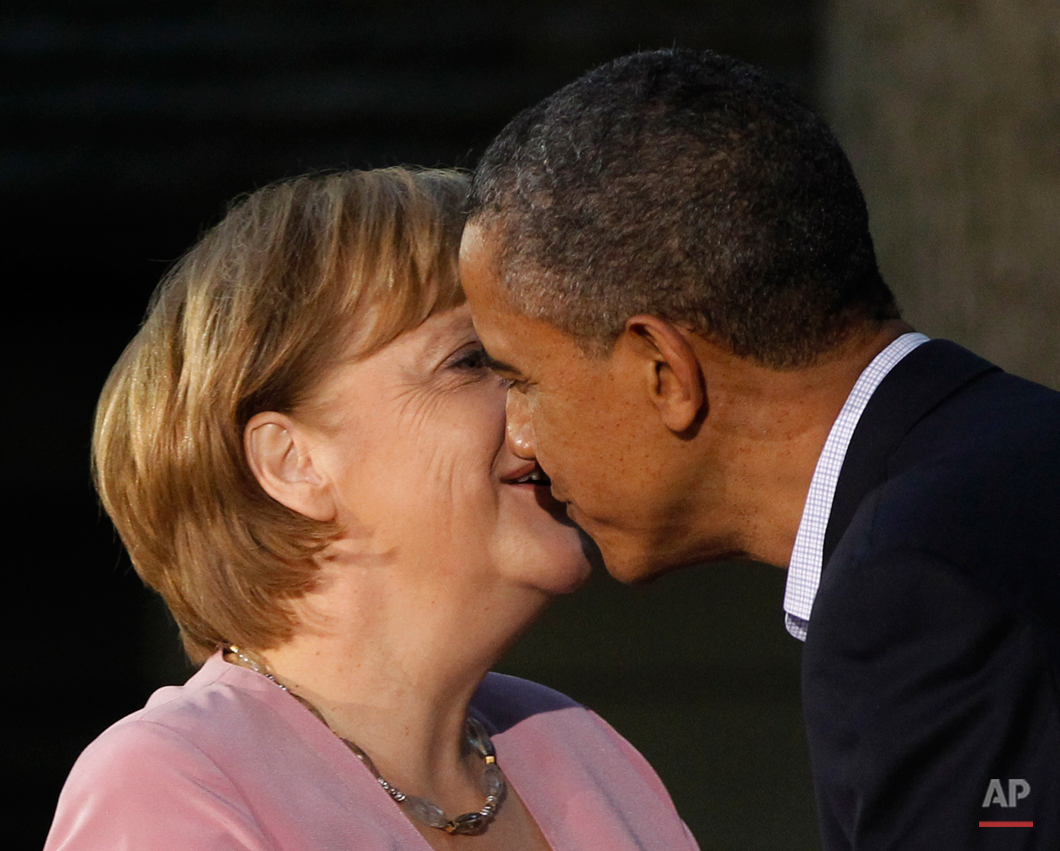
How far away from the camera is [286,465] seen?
221cm

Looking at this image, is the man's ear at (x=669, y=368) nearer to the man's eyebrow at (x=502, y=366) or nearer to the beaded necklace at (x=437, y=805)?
the man's eyebrow at (x=502, y=366)

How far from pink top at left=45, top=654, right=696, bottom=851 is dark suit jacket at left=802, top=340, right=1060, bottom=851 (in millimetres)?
787

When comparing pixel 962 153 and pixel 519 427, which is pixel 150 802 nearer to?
pixel 519 427

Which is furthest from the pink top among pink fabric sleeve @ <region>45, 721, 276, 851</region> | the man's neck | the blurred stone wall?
the blurred stone wall

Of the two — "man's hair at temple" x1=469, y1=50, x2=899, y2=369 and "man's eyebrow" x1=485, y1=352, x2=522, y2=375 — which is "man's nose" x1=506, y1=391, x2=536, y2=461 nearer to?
"man's eyebrow" x1=485, y1=352, x2=522, y2=375

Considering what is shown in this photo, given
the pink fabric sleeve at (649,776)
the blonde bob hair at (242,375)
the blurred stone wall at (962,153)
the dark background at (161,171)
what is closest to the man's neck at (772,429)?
the blonde bob hair at (242,375)

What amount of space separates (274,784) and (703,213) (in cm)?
99

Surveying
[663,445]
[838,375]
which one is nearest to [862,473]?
[838,375]

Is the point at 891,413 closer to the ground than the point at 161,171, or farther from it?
farther from it

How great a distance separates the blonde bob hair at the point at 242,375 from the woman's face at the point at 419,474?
5 cm

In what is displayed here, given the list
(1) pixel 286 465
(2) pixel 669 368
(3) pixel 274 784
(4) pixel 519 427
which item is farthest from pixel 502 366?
(3) pixel 274 784

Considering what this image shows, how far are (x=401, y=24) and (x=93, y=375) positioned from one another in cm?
213

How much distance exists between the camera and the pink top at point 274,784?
5.80 feet

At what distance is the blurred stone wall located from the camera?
13.8 ft
